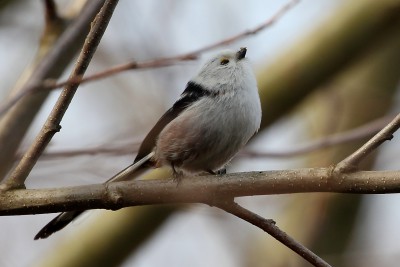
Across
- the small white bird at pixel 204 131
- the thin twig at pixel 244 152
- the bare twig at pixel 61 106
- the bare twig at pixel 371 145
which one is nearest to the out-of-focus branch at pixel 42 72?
the bare twig at pixel 61 106

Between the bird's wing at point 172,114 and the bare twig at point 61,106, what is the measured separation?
0.80 metres

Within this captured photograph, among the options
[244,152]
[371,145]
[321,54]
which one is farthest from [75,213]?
[321,54]

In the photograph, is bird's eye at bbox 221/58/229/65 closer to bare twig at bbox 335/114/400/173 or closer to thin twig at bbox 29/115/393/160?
thin twig at bbox 29/115/393/160

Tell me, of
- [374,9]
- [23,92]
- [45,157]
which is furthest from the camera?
[374,9]

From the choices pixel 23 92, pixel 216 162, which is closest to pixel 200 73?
pixel 216 162

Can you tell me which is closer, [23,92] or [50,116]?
[23,92]

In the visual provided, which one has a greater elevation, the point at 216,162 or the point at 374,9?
the point at 374,9

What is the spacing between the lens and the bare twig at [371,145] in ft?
6.95

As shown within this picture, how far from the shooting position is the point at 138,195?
2387 millimetres

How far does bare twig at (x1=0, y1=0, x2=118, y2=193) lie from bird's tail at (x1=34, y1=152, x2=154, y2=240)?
11.1 inches

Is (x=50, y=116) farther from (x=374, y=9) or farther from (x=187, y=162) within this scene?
(x=374, y=9)

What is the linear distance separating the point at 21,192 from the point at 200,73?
1.37 m

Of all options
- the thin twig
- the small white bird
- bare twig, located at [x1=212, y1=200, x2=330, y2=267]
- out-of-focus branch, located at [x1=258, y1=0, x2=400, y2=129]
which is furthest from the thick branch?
out-of-focus branch, located at [x1=258, y1=0, x2=400, y2=129]

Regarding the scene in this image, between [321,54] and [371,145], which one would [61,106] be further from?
[321,54]
